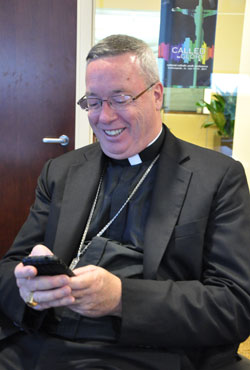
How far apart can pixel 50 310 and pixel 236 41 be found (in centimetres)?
251

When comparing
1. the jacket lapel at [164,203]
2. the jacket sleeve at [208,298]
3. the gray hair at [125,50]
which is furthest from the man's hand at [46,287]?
the gray hair at [125,50]

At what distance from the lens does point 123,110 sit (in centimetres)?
145

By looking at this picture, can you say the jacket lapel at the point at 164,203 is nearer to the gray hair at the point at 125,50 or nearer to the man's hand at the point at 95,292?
the man's hand at the point at 95,292

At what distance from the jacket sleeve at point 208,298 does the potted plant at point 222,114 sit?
2.02 metres

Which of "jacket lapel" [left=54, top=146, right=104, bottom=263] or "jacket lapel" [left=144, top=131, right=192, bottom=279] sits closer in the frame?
"jacket lapel" [left=144, top=131, right=192, bottom=279]

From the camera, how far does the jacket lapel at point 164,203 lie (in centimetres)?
131

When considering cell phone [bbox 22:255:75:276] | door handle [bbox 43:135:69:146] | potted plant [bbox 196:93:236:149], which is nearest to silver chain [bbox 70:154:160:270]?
cell phone [bbox 22:255:75:276]

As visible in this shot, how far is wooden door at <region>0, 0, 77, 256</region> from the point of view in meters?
3.03

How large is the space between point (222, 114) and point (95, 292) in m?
2.48

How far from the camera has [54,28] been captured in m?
3.04

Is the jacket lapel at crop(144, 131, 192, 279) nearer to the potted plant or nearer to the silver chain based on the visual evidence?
the silver chain

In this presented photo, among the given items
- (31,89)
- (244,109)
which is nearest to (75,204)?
(31,89)

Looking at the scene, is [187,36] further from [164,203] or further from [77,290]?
[77,290]

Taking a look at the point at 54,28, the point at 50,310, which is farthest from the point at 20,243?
the point at 54,28
